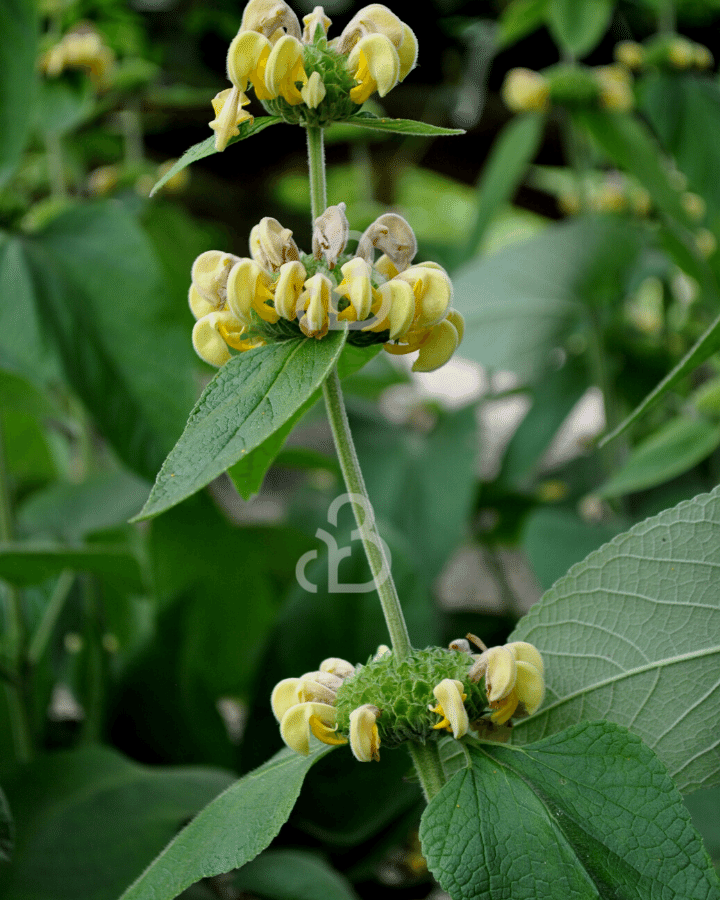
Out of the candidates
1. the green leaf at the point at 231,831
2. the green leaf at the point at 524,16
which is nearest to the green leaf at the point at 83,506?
the green leaf at the point at 231,831

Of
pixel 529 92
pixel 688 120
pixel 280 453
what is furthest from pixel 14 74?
pixel 688 120

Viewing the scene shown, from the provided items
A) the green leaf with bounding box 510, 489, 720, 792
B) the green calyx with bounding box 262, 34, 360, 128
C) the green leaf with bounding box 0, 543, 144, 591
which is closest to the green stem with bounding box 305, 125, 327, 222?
the green calyx with bounding box 262, 34, 360, 128

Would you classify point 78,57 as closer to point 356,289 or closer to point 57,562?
point 57,562

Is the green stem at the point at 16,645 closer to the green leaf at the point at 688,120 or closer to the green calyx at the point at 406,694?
the green calyx at the point at 406,694

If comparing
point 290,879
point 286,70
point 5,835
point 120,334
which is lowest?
point 290,879

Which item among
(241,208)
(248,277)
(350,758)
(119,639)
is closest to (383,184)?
(241,208)

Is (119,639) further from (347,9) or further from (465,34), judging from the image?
(465,34)
